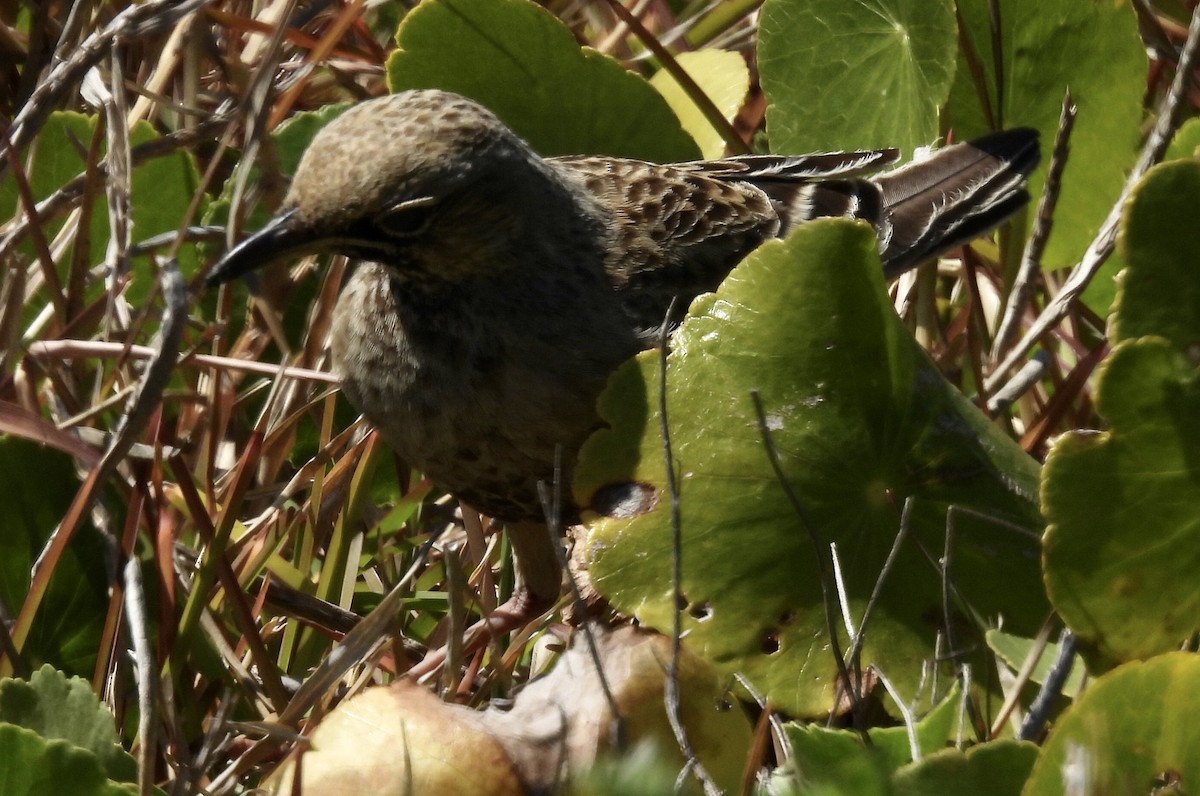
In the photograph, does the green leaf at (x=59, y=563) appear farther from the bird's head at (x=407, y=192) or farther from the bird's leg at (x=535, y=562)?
the bird's leg at (x=535, y=562)

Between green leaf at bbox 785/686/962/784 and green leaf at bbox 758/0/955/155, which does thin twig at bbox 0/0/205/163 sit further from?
green leaf at bbox 785/686/962/784

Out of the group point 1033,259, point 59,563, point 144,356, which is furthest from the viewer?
point 1033,259

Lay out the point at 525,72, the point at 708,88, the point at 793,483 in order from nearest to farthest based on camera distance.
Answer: the point at 793,483
the point at 525,72
the point at 708,88

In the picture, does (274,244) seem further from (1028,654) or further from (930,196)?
(930,196)

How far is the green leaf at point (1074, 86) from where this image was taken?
3564 mm

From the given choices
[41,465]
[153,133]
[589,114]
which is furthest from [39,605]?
[589,114]

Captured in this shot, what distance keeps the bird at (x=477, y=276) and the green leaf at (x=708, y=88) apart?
781mm

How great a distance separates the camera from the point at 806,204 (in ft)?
12.2

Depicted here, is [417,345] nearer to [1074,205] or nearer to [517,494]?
[517,494]

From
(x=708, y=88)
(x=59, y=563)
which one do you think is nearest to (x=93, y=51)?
(x=59, y=563)

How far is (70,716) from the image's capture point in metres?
2.37

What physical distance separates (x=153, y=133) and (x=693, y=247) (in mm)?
1376

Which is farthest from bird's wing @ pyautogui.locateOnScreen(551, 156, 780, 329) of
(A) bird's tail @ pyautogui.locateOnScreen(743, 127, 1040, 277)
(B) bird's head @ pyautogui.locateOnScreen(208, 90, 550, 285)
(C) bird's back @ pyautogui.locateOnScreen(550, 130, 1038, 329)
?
(B) bird's head @ pyautogui.locateOnScreen(208, 90, 550, 285)

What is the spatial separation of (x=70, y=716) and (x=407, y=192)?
1.03m
